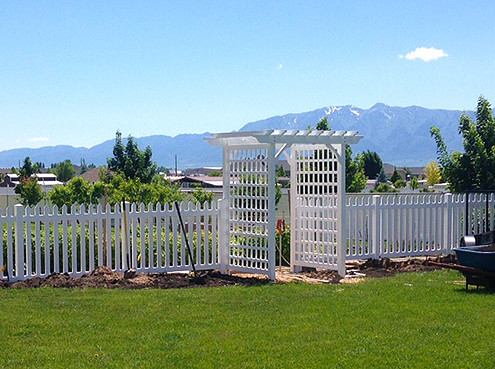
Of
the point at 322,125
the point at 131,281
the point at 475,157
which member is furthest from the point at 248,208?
the point at 322,125

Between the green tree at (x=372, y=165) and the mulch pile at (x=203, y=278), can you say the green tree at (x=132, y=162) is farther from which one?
the green tree at (x=372, y=165)

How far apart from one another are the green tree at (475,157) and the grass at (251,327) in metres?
7.28

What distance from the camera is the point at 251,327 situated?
8055 mm

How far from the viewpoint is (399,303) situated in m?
9.46

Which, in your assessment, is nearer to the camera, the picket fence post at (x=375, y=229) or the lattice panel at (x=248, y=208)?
the lattice panel at (x=248, y=208)

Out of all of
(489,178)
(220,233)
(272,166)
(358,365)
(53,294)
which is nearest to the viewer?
(358,365)

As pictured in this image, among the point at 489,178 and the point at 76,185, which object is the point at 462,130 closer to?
the point at 489,178

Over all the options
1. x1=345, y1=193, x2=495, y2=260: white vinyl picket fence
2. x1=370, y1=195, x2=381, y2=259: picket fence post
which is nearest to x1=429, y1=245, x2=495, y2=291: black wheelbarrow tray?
x1=345, y1=193, x2=495, y2=260: white vinyl picket fence

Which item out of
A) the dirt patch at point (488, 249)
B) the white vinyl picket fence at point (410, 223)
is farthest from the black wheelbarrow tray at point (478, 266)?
the white vinyl picket fence at point (410, 223)

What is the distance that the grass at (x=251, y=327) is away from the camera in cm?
675

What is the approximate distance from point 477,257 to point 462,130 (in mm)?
8695

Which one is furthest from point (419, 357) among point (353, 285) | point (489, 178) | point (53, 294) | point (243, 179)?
point (489, 178)

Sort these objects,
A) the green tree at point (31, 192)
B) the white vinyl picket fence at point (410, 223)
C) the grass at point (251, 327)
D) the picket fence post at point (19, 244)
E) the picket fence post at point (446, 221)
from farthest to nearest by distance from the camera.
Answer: the green tree at point (31, 192) < the picket fence post at point (446, 221) < the white vinyl picket fence at point (410, 223) < the picket fence post at point (19, 244) < the grass at point (251, 327)

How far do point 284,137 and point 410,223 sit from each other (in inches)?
152
